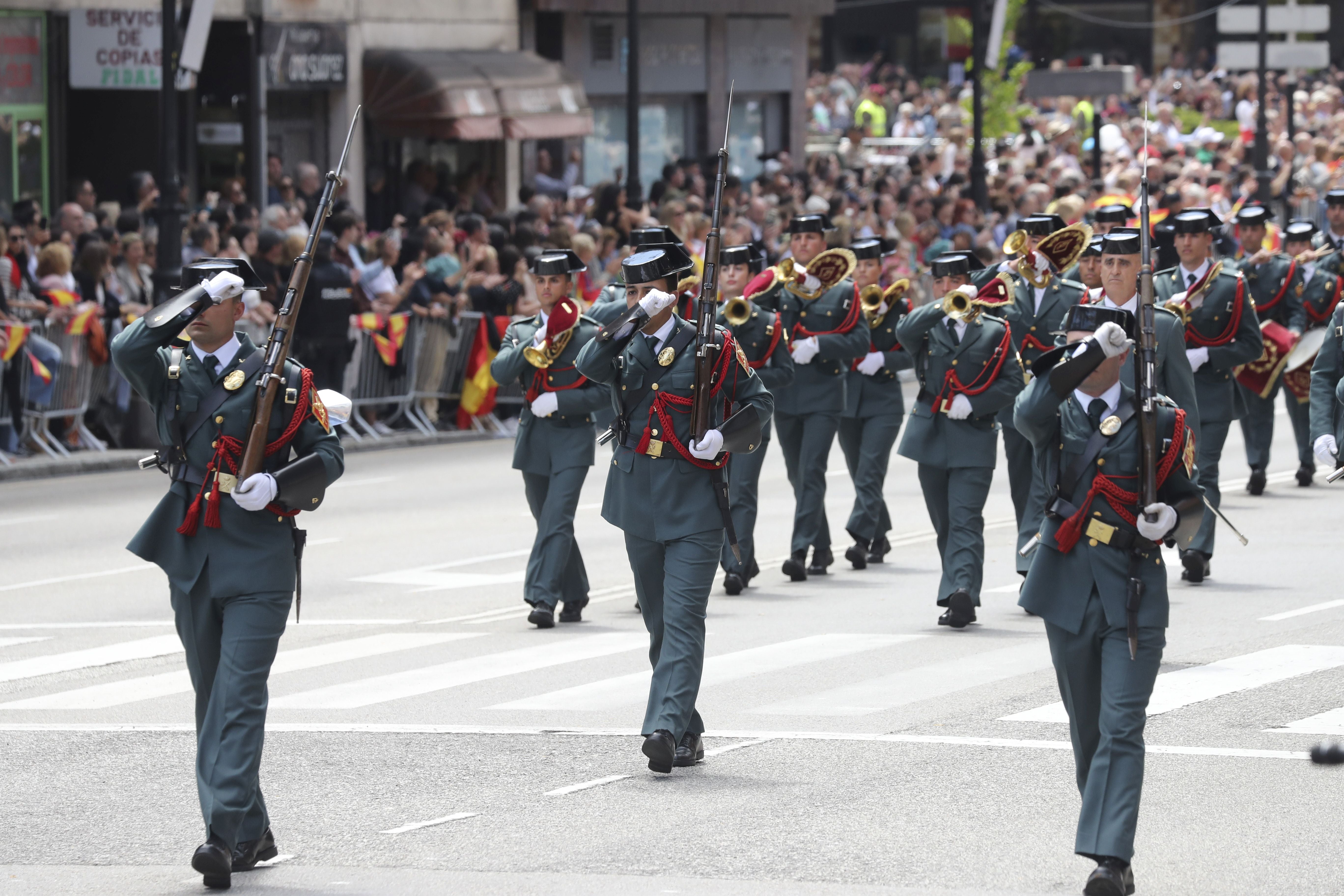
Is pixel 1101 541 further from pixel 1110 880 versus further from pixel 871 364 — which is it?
pixel 871 364

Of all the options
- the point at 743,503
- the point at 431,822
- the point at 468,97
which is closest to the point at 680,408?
the point at 431,822

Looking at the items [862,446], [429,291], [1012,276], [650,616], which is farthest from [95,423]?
[650,616]

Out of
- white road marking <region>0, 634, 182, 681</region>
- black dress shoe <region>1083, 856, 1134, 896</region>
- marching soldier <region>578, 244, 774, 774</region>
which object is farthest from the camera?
white road marking <region>0, 634, 182, 681</region>

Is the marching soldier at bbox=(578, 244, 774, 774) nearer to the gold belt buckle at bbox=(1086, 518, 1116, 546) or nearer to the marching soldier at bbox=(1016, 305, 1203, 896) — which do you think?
the marching soldier at bbox=(1016, 305, 1203, 896)

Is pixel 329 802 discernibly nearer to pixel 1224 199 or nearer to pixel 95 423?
pixel 95 423

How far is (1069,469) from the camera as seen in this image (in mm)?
7539

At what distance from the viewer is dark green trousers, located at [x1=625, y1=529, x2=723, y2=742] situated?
29.5ft

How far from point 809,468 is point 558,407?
2.34 m

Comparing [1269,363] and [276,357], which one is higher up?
[276,357]

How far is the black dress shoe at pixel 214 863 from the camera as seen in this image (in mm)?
7238

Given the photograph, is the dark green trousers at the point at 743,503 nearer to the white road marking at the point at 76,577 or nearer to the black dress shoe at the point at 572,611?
the black dress shoe at the point at 572,611

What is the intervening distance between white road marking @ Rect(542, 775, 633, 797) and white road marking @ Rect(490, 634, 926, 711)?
4.45 feet

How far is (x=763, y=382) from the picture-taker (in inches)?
516

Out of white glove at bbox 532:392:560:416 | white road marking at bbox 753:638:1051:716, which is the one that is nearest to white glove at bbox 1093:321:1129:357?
white road marking at bbox 753:638:1051:716
